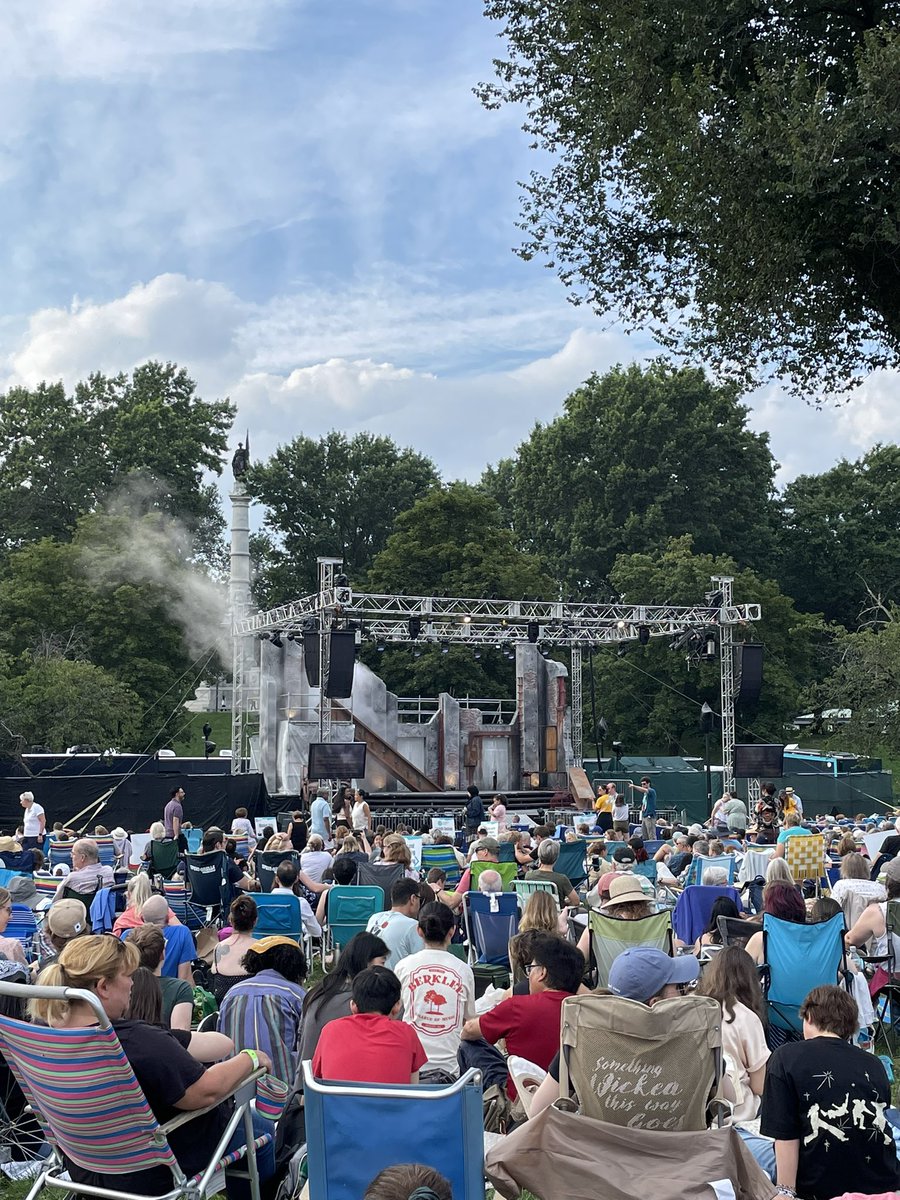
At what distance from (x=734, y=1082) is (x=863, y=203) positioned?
7061 mm

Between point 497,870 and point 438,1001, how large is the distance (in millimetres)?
5129

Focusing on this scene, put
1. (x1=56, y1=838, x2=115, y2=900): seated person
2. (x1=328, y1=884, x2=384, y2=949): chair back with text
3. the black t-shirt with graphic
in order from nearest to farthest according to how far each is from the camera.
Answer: the black t-shirt with graphic, (x1=328, y1=884, x2=384, y2=949): chair back with text, (x1=56, y1=838, x2=115, y2=900): seated person

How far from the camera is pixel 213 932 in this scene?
802 cm

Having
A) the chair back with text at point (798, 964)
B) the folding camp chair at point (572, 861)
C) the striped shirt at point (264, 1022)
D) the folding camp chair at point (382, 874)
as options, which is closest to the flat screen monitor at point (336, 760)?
the folding camp chair at point (572, 861)

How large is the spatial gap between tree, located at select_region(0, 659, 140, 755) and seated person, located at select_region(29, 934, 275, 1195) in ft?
79.4

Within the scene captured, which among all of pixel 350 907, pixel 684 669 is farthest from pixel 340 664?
pixel 684 669

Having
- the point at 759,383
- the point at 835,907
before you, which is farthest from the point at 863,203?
the point at 835,907

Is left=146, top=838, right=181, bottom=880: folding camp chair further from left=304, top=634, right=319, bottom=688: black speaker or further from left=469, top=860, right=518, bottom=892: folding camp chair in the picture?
left=304, top=634, right=319, bottom=688: black speaker

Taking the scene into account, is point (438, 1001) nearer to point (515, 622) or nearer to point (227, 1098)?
point (227, 1098)

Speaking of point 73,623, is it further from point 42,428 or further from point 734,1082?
point 734,1082

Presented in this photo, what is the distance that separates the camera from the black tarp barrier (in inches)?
842

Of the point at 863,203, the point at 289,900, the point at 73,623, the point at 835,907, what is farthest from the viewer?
the point at 73,623

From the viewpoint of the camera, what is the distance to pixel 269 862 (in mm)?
12195

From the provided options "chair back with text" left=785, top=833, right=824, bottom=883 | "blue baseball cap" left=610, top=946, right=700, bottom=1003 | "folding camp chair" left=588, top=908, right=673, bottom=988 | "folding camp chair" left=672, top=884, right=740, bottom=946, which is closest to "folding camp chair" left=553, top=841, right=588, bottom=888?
"chair back with text" left=785, top=833, right=824, bottom=883
